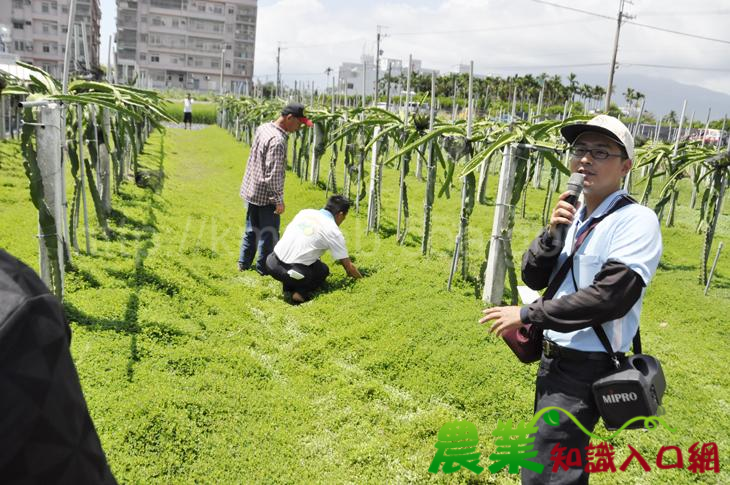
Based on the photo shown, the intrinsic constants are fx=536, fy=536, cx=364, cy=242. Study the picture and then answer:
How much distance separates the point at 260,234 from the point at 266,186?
1.96ft

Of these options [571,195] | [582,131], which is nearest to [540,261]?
[571,195]

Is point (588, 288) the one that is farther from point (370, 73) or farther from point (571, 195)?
point (370, 73)

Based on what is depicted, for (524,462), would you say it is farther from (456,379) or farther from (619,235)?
(456,379)

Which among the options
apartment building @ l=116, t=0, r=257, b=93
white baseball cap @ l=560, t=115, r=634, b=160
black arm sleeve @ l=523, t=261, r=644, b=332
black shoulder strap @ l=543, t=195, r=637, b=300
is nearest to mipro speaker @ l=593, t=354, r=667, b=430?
black arm sleeve @ l=523, t=261, r=644, b=332

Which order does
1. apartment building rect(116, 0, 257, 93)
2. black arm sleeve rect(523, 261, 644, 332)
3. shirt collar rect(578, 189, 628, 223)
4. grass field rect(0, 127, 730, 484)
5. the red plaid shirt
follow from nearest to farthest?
black arm sleeve rect(523, 261, 644, 332), shirt collar rect(578, 189, 628, 223), grass field rect(0, 127, 730, 484), the red plaid shirt, apartment building rect(116, 0, 257, 93)

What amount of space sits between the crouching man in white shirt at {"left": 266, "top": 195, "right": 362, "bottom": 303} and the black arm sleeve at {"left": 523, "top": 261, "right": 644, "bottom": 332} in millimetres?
3655

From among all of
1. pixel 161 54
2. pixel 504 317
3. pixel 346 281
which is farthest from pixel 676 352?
pixel 161 54

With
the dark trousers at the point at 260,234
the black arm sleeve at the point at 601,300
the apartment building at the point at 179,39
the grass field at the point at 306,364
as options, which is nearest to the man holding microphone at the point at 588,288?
the black arm sleeve at the point at 601,300

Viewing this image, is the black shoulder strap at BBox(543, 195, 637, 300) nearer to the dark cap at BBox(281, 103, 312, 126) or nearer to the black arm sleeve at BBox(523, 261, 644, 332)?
the black arm sleeve at BBox(523, 261, 644, 332)

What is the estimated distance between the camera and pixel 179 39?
206ft

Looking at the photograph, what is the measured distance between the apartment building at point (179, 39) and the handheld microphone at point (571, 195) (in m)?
63.0

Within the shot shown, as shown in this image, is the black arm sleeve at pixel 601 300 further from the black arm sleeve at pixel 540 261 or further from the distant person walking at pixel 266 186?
the distant person walking at pixel 266 186

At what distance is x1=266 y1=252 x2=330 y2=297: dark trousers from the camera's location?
5660 millimetres

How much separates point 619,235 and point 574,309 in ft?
1.18
